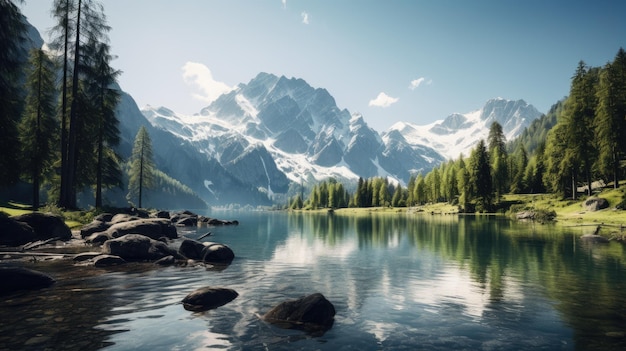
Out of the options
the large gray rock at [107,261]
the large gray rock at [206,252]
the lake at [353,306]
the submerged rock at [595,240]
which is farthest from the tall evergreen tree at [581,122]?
the large gray rock at [107,261]

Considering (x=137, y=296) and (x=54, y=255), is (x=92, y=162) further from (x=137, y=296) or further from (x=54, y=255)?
(x=137, y=296)

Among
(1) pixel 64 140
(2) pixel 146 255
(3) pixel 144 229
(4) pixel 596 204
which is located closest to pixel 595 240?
(4) pixel 596 204

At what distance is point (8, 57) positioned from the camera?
99.6 ft

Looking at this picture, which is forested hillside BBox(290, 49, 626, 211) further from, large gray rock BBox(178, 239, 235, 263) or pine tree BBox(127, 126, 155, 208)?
pine tree BBox(127, 126, 155, 208)

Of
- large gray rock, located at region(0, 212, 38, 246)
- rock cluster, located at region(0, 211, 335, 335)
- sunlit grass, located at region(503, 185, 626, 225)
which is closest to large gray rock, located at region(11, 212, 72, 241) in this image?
rock cluster, located at region(0, 211, 335, 335)

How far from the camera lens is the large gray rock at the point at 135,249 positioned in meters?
23.9

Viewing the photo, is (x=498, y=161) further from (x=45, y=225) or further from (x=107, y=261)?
(x=45, y=225)

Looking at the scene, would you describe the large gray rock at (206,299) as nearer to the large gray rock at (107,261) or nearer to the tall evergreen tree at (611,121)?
the large gray rock at (107,261)

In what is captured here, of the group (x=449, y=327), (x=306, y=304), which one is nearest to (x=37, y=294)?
(x=306, y=304)

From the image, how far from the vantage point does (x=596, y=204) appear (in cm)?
5803

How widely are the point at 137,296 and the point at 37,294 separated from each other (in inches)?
148

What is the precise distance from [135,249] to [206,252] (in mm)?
4569

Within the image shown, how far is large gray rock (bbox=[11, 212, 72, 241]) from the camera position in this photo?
28641 millimetres

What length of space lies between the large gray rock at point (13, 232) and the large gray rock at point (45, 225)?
0.86 meters
